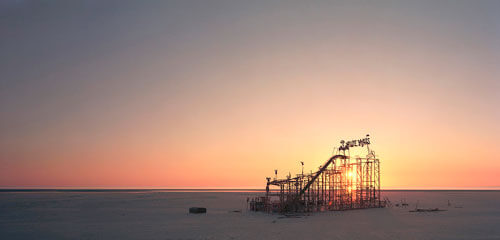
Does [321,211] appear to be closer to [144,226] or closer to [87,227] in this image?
[144,226]

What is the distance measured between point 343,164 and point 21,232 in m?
52.2

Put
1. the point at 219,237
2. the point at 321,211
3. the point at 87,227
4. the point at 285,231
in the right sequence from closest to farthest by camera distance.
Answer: the point at 219,237 → the point at 285,231 → the point at 87,227 → the point at 321,211

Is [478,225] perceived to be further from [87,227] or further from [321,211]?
[87,227]

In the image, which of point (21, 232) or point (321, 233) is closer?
point (321, 233)

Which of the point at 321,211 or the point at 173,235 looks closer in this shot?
the point at 173,235

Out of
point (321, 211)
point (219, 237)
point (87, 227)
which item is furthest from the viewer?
point (321, 211)

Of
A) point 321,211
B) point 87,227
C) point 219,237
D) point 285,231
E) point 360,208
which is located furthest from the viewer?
point 360,208

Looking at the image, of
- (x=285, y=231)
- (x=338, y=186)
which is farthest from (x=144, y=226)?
(x=338, y=186)

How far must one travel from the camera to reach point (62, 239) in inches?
1507

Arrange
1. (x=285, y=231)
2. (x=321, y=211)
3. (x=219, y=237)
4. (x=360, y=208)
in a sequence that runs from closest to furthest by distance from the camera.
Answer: (x=219, y=237), (x=285, y=231), (x=321, y=211), (x=360, y=208)

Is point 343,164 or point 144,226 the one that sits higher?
point 343,164

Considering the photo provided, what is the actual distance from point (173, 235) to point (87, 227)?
14.6 meters

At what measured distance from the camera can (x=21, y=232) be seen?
1704 inches

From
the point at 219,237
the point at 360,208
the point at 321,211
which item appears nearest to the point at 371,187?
the point at 360,208
